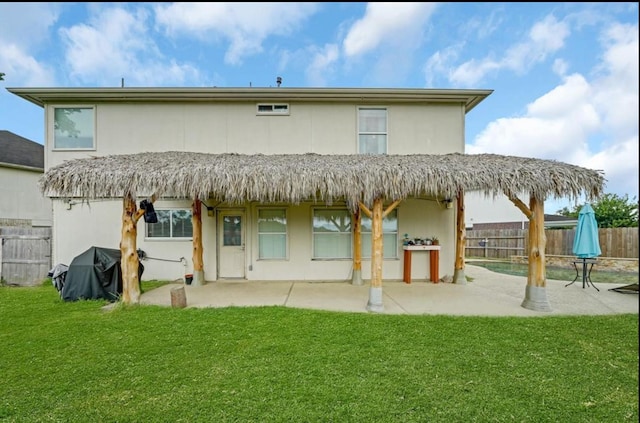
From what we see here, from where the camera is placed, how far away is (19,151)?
13.6 m

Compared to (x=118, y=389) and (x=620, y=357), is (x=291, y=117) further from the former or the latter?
(x=620, y=357)

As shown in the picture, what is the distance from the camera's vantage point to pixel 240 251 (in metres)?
8.93

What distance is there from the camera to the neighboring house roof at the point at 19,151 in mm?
12547

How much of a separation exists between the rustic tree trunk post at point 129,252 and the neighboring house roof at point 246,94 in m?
4.17

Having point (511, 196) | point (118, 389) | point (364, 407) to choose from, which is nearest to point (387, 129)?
point (511, 196)

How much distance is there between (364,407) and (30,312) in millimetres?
6985

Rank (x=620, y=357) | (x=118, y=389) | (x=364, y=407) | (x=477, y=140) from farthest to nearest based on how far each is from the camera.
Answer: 1. (x=477, y=140)
2. (x=620, y=357)
3. (x=118, y=389)
4. (x=364, y=407)

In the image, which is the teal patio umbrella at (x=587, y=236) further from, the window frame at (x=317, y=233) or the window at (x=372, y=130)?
the window frame at (x=317, y=233)

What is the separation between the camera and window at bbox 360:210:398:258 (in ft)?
29.5

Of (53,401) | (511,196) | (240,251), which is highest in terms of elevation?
(511,196)

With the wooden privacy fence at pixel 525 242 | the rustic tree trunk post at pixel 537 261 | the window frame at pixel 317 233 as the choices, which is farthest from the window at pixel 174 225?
the wooden privacy fence at pixel 525 242

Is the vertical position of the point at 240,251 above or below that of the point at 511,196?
below

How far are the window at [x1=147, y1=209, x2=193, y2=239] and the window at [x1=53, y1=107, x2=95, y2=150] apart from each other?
303 centimetres

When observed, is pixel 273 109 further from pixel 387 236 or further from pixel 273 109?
pixel 387 236
